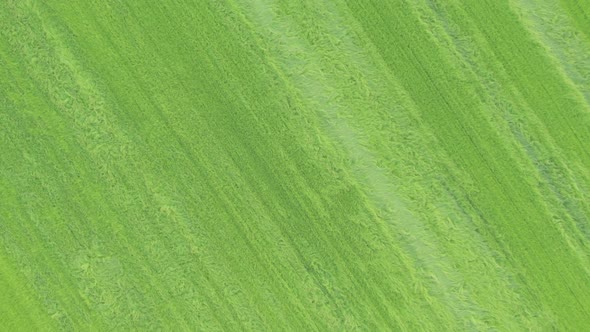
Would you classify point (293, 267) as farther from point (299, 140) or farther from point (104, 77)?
point (104, 77)

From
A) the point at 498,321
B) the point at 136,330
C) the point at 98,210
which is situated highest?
the point at 98,210

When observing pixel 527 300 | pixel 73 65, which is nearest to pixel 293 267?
pixel 527 300

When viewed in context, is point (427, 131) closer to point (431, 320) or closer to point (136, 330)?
point (431, 320)

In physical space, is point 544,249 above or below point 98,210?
below

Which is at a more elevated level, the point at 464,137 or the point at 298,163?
the point at 298,163

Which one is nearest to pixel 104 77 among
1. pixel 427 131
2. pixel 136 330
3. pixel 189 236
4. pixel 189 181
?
pixel 189 181

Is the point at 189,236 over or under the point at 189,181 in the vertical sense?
under
